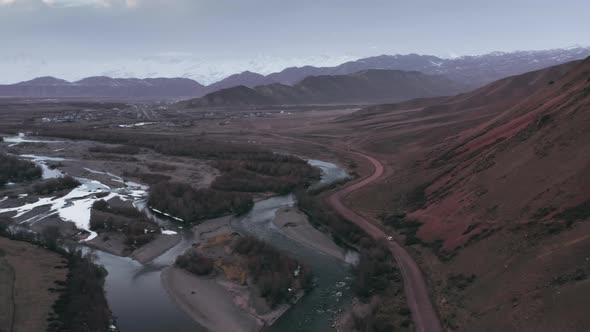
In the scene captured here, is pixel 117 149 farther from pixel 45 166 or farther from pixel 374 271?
pixel 374 271

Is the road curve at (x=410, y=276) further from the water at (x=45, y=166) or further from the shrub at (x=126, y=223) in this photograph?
the water at (x=45, y=166)

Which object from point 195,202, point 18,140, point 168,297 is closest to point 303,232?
point 195,202

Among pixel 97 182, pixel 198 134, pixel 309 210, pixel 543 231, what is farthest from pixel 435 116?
pixel 543 231

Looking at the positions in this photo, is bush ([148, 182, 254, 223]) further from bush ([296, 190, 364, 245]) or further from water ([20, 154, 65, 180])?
water ([20, 154, 65, 180])

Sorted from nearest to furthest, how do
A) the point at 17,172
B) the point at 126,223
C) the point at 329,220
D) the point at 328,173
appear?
the point at 126,223
the point at 329,220
the point at 17,172
the point at 328,173

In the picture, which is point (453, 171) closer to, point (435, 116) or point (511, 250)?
point (511, 250)

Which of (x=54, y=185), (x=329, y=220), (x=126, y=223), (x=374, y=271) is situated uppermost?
(x=54, y=185)
